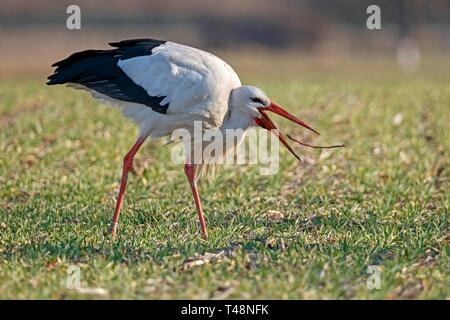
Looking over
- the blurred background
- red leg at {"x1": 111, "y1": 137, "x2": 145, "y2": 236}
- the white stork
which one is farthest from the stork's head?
the blurred background

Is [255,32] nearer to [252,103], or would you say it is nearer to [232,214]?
[232,214]

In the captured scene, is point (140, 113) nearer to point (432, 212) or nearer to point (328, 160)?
point (432, 212)

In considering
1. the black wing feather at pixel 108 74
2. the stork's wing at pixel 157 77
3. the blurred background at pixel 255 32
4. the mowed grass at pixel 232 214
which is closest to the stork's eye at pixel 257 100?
the stork's wing at pixel 157 77

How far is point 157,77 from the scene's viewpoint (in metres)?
6.75

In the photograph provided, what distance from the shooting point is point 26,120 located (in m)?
11.0

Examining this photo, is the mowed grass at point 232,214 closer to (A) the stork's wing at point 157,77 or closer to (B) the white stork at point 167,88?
(B) the white stork at point 167,88

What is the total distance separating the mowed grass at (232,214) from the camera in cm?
505

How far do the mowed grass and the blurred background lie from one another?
45.6ft

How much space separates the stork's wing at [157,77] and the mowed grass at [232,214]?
2.89ft

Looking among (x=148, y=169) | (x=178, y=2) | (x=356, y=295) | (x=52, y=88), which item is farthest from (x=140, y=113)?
(x=178, y=2)

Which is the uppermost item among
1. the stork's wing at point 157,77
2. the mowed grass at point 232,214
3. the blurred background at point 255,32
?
the blurred background at point 255,32

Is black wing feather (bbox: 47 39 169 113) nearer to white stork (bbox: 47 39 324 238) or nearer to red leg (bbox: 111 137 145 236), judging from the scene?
white stork (bbox: 47 39 324 238)

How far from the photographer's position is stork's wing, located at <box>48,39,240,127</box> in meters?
6.61

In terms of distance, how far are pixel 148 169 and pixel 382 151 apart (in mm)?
2628
